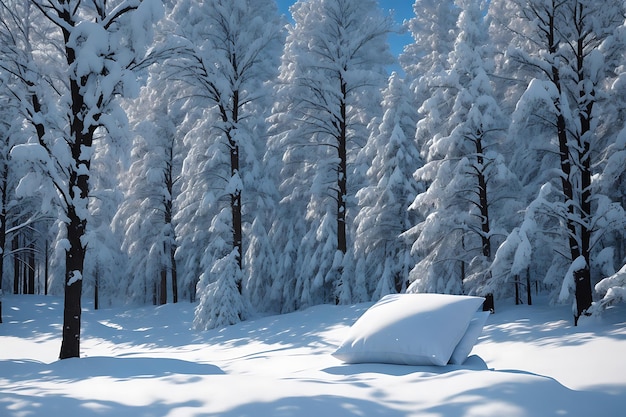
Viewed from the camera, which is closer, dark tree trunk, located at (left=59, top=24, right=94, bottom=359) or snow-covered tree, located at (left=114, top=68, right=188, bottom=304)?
dark tree trunk, located at (left=59, top=24, right=94, bottom=359)

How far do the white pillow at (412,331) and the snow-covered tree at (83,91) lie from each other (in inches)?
206

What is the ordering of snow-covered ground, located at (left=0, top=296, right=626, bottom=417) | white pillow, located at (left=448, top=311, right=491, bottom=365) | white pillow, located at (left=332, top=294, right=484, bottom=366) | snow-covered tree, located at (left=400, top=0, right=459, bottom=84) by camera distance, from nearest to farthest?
snow-covered ground, located at (left=0, top=296, right=626, bottom=417), white pillow, located at (left=332, top=294, right=484, bottom=366), white pillow, located at (left=448, top=311, right=491, bottom=365), snow-covered tree, located at (left=400, top=0, right=459, bottom=84)

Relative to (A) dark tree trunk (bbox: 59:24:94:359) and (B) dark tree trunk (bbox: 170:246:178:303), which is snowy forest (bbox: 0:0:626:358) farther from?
(B) dark tree trunk (bbox: 170:246:178:303)

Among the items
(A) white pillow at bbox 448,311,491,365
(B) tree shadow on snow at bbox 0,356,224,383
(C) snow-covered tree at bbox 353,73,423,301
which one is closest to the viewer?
(A) white pillow at bbox 448,311,491,365

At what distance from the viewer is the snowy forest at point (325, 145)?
7.83 meters

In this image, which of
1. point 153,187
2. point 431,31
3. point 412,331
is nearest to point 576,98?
point 412,331

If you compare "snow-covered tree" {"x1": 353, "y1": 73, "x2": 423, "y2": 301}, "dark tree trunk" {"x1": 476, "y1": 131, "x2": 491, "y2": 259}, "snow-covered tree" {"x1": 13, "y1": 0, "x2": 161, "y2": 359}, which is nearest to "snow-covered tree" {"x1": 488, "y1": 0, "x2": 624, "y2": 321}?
"dark tree trunk" {"x1": 476, "y1": 131, "x2": 491, "y2": 259}

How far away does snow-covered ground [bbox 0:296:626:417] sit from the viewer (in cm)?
267

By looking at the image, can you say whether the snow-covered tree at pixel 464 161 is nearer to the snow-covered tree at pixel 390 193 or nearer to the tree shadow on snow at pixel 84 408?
the snow-covered tree at pixel 390 193

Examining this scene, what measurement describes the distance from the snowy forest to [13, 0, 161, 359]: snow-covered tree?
35mm

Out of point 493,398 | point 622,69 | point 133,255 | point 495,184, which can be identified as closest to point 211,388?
point 493,398

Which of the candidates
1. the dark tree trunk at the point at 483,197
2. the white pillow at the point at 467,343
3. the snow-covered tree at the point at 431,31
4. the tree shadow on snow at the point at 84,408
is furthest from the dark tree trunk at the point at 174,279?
the tree shadow on snow at the point at 84,408

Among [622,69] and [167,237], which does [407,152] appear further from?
[167,237]

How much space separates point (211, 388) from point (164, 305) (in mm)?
19210
